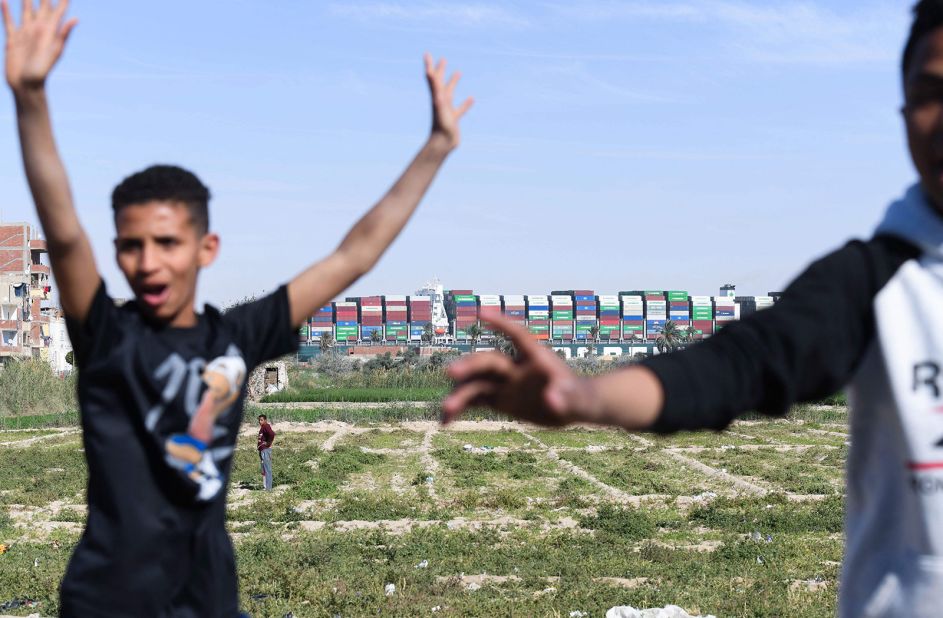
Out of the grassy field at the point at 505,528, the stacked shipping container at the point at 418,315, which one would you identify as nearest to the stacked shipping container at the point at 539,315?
the stacked shipping container at the point at 418,315

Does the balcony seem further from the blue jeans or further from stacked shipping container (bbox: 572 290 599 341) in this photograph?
stacked shipping container (bbox: 572 290 599 341)

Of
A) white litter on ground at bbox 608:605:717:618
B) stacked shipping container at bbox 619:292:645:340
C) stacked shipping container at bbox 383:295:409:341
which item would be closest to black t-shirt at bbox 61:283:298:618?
white litter on ground at bbox 608:605:717:618

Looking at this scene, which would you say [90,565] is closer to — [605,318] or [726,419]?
[726,419]

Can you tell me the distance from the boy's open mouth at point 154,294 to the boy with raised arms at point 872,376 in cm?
130

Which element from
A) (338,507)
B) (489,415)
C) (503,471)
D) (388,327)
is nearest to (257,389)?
(489,415)

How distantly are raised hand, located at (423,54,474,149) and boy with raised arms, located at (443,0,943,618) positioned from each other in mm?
1376

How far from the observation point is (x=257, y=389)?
52.0m

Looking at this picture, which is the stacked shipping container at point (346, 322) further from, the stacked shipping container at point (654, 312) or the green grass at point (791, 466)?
the green grass at point (791, 466)

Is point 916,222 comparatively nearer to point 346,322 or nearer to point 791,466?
point 791,466

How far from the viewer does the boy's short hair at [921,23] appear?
152 cm

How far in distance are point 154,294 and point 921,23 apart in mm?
1720

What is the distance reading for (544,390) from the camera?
1.28 m

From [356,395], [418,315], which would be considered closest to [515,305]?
[418,315]

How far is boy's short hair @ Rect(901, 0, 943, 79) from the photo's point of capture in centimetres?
152
